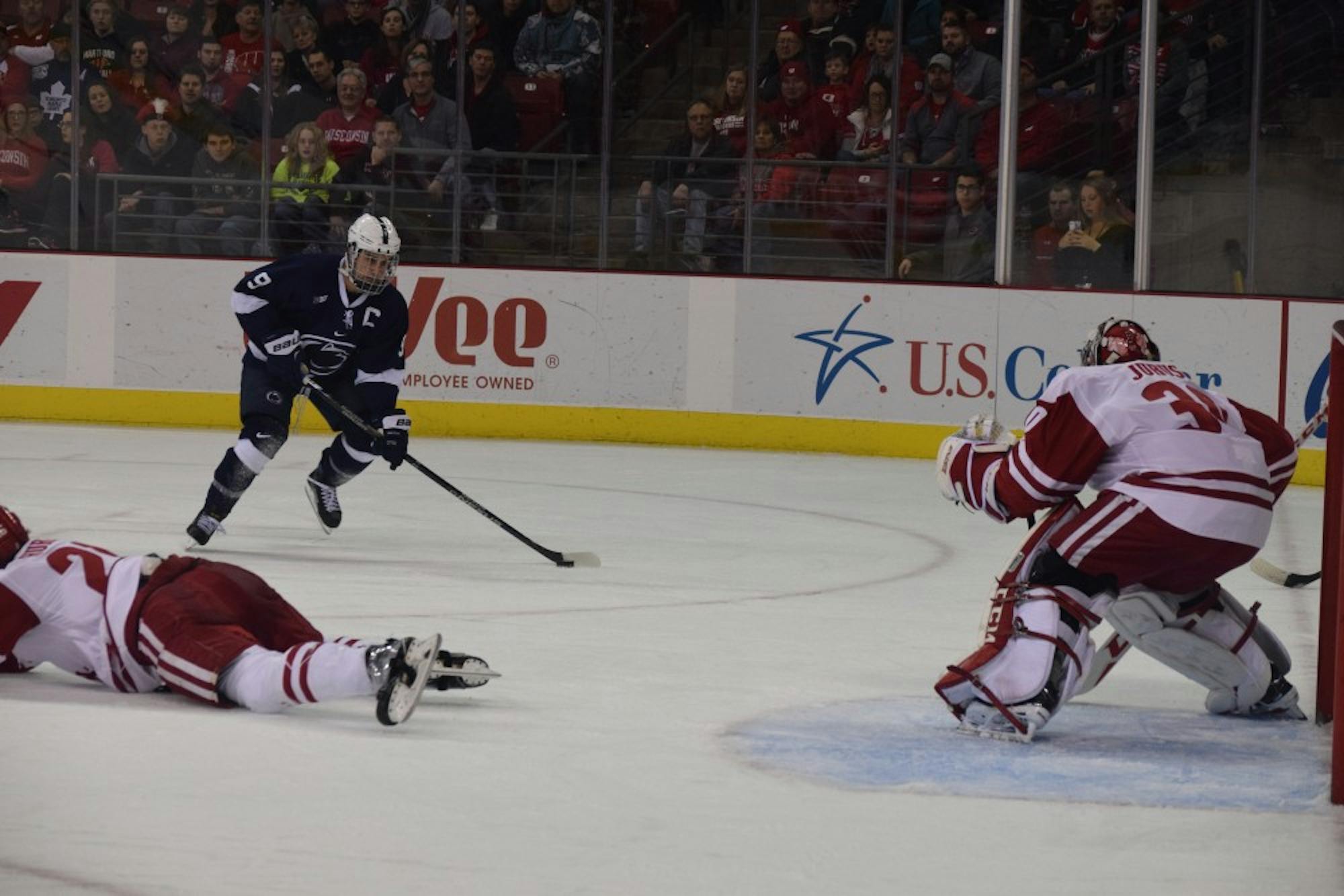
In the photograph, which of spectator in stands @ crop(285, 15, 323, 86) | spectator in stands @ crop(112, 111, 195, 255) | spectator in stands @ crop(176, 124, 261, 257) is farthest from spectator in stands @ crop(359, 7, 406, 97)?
spectator in stands @ crop(112, 111, 195, 255)

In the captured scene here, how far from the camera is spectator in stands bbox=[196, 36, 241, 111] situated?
34.6 feet

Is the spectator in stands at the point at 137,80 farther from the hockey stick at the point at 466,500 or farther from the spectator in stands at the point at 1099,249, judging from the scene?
the spectator in stands at the point at 1099,249

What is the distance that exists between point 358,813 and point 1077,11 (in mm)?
7474

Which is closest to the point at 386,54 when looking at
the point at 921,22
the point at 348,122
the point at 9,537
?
the point at 348,122

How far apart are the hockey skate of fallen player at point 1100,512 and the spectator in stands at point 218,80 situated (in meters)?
7.31

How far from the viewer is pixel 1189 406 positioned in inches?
156

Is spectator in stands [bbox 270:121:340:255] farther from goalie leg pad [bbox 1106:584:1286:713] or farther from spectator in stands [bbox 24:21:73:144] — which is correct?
goalie leg pad [bbox 1106:584:1286:713]

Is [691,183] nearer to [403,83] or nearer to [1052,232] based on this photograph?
[403,83]

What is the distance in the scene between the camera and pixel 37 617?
390 centimetres

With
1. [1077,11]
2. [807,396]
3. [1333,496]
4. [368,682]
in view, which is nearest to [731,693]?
[368,682]

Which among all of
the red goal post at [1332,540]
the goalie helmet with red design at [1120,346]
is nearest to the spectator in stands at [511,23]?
the goalie helmet with red design at [1120,346]

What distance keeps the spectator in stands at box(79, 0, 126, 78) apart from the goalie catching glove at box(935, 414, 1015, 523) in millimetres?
7511

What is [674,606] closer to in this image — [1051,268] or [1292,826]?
[1292,826]

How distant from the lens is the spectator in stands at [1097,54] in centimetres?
954
